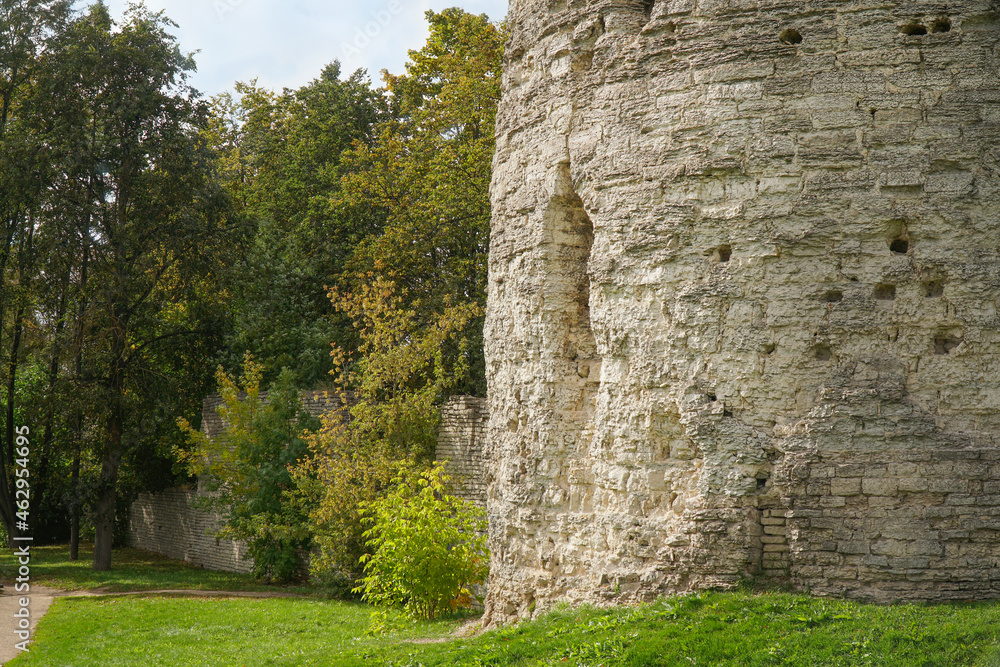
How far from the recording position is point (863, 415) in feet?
20.9

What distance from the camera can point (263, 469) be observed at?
50.4 feet

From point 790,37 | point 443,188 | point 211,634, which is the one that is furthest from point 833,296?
point 443,188

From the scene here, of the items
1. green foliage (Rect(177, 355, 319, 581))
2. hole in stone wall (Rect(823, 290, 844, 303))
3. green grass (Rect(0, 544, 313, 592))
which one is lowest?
green grass (Rect(0, 544, 313, 592))

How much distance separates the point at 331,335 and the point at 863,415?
14.9 m

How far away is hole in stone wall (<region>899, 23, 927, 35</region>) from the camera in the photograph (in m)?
6.77

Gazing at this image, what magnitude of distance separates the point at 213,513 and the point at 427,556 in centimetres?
A: 1059

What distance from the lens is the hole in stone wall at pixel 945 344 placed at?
21.3 ft

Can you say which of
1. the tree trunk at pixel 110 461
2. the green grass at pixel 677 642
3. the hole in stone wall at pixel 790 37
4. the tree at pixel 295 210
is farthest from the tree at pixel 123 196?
the hole in stone wall at pixel 790 37

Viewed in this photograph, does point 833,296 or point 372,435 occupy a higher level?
point 833,296

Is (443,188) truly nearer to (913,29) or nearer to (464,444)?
(464,444)

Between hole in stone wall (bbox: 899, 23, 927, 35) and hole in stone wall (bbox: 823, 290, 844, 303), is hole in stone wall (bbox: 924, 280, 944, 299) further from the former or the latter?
hole in stone wall (bbox: 899, 23, 927, 35)

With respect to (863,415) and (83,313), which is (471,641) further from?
(83,313)

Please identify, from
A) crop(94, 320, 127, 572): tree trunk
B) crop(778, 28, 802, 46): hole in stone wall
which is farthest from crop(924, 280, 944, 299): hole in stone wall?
crop(94, 320, 127, 572): tree trunk

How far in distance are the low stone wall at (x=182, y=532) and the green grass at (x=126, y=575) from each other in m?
0.31
